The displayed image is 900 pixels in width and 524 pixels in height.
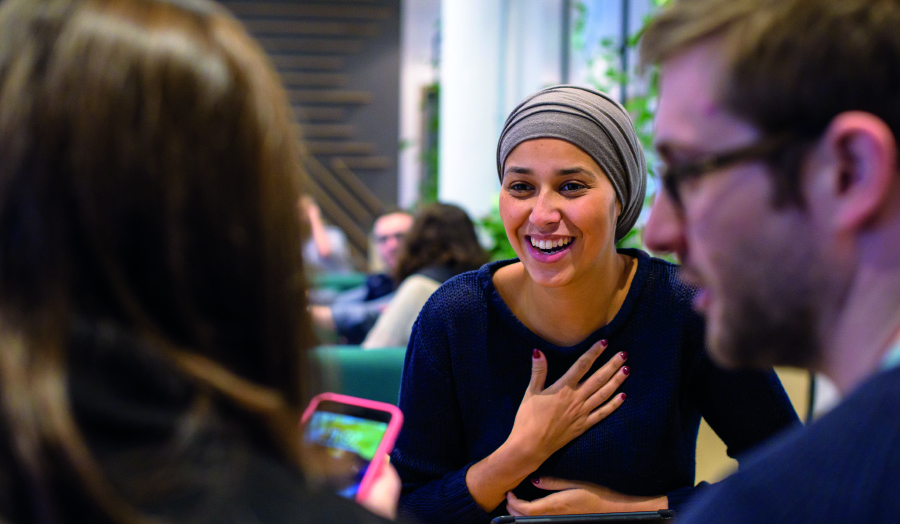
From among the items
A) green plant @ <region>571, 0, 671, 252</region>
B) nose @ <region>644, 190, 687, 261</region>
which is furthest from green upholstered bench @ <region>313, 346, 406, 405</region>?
nose @ <region>644, 190, 687, 261</region>

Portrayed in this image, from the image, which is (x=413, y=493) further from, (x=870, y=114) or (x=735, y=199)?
(x=870, y=114)

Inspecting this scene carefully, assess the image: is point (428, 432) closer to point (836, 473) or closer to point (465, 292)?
point (465, 292)

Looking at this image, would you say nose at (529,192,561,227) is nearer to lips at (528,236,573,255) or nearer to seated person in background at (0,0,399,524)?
lips at (528,236,573,255)

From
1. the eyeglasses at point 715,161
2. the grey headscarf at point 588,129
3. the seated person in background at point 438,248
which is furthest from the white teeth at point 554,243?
the seated person in background at point 438,248

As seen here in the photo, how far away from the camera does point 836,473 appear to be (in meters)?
0.54

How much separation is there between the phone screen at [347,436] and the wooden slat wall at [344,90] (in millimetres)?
7838

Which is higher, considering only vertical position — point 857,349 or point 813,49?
point 813,49

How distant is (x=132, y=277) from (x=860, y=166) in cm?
58

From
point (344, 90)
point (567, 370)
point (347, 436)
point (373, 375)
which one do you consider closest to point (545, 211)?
point (567, 370)

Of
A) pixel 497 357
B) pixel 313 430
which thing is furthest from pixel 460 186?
pixel 313 430

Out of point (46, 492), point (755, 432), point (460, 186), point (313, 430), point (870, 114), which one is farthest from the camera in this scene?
point (460, 186)

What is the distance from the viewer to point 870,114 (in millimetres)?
603

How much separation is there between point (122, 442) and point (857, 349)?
1.94 feet

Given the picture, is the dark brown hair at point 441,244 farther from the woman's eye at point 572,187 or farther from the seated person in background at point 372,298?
the woman's eye at point 572,187
